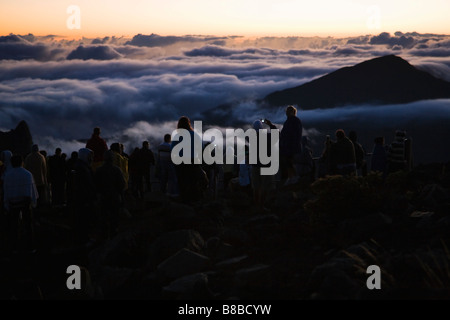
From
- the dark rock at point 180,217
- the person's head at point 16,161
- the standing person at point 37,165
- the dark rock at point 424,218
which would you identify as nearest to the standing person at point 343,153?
the dark rock at point 424,218

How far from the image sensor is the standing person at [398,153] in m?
14.6

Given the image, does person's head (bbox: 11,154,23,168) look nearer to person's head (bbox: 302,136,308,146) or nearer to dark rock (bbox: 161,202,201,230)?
dark rock (bbox: 161,202,201,230)

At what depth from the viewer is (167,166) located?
12.5 metres

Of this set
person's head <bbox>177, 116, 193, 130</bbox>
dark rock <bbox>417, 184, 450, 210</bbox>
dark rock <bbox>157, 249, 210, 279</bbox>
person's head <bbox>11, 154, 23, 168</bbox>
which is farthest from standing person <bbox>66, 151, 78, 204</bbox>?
dark rock <bbox>417, 184, 450, 210</bbox>

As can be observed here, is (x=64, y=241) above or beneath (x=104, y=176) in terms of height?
beneath

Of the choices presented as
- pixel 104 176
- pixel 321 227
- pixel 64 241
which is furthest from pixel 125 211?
pixel 321 227

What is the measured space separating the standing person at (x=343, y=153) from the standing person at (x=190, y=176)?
2554mm

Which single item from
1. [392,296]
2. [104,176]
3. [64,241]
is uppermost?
[104,176]

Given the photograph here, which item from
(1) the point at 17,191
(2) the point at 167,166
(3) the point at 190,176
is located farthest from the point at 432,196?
(1) the point at 17,191

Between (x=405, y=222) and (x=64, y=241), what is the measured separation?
618 cm

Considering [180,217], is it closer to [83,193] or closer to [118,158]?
[83,193]

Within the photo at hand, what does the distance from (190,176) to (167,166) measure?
2.92 feet
